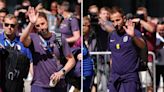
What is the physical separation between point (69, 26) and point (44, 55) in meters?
0.51

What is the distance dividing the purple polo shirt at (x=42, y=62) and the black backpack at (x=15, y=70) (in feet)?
A: 0.43

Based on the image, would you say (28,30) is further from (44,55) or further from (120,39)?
(120,39)

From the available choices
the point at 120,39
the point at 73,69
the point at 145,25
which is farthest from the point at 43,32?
the point at 145,25

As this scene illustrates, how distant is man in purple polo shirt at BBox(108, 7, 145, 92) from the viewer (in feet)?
20.4

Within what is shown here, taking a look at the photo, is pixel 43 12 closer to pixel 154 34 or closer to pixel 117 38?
pixel 117 38

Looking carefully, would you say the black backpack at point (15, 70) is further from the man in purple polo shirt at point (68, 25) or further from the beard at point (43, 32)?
the man in purple polo shirt at point (68, 25)

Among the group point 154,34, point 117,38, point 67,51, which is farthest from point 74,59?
point 154,34

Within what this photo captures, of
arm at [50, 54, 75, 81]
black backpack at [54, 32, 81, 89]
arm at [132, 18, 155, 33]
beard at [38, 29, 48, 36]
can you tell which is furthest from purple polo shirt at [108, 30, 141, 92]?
beard at [38, 29, 48, 36]

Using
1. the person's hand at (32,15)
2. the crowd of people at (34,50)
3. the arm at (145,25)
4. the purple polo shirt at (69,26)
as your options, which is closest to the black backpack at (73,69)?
the crowd of people at (34,50)

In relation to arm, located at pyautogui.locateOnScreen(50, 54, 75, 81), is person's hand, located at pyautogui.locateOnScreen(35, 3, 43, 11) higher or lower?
higher

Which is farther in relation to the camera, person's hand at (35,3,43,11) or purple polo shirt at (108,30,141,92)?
purple polo shirt at (108,30,141,92)

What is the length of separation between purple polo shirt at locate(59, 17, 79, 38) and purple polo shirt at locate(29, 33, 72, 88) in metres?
0.21

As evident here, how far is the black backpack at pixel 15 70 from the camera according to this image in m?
5.99

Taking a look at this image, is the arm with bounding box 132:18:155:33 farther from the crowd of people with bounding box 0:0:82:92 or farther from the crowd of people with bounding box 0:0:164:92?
the crowd of people with bounding box 0:0:82:92
